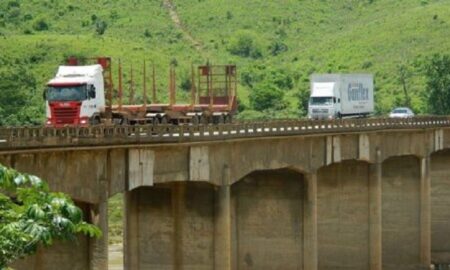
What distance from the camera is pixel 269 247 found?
53844 mm

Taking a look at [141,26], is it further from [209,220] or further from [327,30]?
[209,220]

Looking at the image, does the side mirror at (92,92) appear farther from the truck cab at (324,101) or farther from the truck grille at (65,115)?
the truck cab at (324,101)

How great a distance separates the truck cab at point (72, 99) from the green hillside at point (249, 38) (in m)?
55.1

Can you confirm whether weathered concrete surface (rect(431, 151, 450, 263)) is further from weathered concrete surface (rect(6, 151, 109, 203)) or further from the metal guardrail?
weathered concrete surface (rect(6, 151, 109, 203))

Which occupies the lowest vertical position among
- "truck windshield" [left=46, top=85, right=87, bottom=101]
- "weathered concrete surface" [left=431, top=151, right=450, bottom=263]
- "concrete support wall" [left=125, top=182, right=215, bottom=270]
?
"weathered concrete surface" [left=431, top=151, right=450, bottom=263]

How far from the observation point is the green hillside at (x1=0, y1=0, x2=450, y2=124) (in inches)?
4584

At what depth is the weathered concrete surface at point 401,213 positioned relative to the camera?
212 ft

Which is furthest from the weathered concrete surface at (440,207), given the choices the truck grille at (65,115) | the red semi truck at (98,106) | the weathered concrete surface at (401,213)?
the truck grille at (65,115)

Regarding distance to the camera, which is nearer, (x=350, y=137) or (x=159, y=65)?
(x=350, y=137)

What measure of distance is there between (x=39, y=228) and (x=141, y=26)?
129 m

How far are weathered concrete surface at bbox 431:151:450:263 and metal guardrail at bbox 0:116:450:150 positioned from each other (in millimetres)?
7287

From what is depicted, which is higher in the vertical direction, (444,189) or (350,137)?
(350,137)

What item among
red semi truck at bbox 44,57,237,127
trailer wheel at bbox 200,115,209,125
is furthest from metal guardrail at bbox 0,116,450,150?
trailer wheel at bbox 200,115,209,125

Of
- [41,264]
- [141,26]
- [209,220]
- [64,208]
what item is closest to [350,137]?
[209,220]
